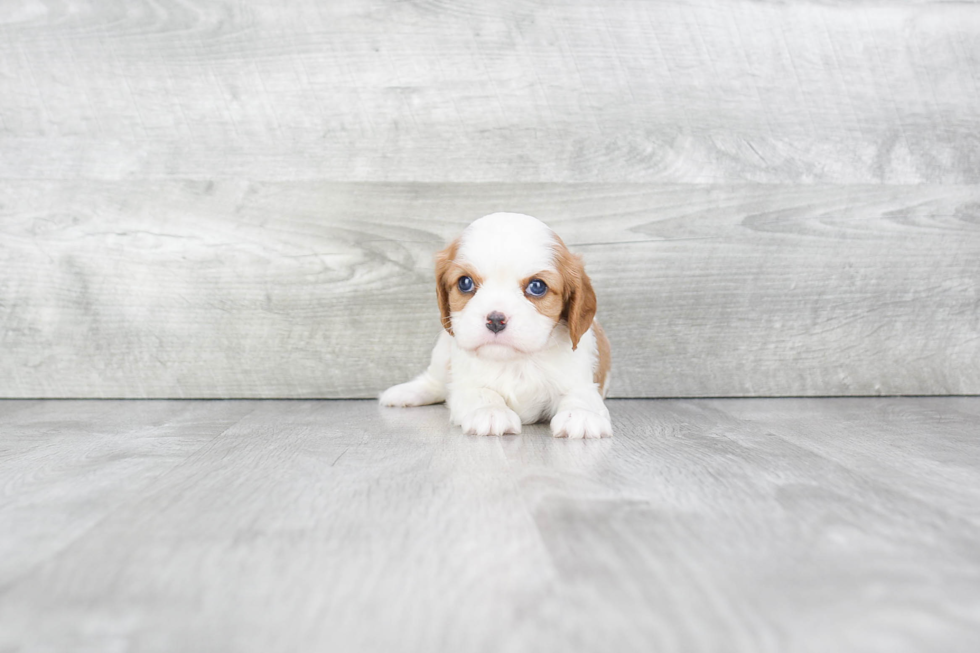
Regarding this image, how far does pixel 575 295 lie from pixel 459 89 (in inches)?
32.9

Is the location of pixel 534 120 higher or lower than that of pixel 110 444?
higher

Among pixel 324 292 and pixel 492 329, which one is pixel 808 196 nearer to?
pixel 492 329

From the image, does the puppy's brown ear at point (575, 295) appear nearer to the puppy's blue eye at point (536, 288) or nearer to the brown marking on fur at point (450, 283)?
the puppy's blue eye at point (536, 288)

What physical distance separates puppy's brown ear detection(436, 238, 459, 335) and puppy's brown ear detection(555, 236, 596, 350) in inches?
9.3

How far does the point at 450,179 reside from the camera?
2.10 meters

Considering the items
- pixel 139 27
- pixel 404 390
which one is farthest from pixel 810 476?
→ pixel 139 27

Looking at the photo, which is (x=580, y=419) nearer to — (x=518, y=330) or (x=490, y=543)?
(x=518, y=330)

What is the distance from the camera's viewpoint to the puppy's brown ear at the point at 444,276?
1.63 metres

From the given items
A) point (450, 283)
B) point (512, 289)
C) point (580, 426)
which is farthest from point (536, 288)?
point (580, 426)

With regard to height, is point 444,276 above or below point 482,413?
above

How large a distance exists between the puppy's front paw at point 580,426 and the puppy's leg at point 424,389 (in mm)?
517

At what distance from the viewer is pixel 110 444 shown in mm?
1423

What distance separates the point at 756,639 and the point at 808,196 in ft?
5.86

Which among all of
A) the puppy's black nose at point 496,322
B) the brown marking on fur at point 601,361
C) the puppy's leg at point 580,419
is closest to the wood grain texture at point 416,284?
the brown marking on fur at point 601,361
